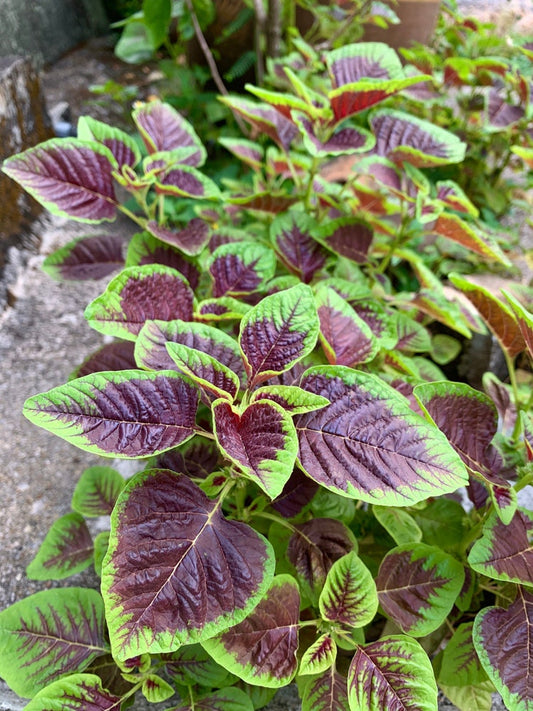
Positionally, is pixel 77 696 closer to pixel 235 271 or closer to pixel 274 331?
pixel 274 331

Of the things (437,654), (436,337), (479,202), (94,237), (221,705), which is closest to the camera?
(221,705)

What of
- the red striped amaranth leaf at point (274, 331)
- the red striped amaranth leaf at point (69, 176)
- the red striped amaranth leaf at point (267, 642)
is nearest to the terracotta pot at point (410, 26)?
the red striped amaranth leaf at point (69, 176)

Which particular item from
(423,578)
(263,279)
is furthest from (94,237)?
(423,578)

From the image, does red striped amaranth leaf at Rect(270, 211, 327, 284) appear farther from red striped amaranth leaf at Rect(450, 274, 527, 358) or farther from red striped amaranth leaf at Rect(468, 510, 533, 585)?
red striped amaranth leaf at Rect(468, 510, 533, 585)

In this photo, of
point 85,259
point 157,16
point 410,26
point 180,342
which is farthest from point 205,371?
point 410,26

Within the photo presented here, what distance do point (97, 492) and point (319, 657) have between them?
44cm

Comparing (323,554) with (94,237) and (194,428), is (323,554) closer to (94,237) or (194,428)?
(194,428)

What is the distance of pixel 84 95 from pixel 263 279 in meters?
1.96

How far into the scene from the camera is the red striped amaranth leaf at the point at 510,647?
1.99 feet

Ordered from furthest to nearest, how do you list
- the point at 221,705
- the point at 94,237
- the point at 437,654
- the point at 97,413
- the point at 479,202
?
the point at 479,202
the point at 94,237
the point at 437,654
the point at 221,705
the point at 97,413

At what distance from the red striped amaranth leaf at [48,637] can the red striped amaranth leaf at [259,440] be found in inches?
14.4

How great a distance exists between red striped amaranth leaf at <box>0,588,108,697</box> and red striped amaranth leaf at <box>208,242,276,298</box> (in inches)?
19.7

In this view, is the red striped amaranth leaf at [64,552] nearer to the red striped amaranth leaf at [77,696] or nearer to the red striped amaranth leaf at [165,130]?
the red striped amaranth leaf at [77,696]

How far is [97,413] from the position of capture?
0.57m
